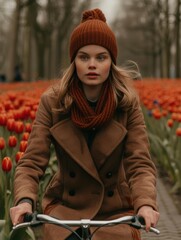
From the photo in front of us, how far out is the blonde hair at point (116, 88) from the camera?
8.57 feet

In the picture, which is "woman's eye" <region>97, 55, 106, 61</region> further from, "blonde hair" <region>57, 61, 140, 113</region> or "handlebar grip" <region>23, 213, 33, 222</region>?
"handlebar grip" <region>23, 213, 33, 222</region>

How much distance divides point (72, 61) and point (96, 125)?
338 millimetres

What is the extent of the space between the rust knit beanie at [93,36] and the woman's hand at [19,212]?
770 mm

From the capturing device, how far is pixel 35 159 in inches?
99.1

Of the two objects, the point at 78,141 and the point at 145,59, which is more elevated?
the point at 78,141

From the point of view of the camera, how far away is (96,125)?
2518 mm

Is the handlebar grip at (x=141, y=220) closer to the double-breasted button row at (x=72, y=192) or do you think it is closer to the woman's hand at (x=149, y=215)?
the woman's hand at (x=149, y=215)

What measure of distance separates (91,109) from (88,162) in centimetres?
23

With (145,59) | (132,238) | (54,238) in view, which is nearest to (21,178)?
(54,238)

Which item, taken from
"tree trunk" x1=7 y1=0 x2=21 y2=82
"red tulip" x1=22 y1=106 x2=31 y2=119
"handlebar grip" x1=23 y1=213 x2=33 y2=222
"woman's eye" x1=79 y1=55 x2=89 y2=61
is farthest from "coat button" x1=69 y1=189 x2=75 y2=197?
"tree trunk" x1=7 y1=0 x2=21 y2=82

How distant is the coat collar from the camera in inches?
100.0

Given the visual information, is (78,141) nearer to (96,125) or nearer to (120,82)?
(96,125)

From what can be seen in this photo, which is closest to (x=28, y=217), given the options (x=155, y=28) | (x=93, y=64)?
(x=93, y=64)

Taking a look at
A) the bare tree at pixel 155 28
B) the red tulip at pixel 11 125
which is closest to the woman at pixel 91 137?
the red tulip at pixel 11 125
